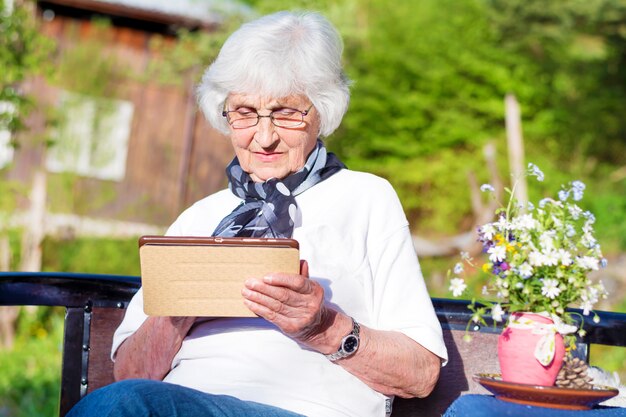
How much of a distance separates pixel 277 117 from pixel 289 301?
78 centimetres

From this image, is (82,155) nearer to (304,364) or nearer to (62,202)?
(62,202)

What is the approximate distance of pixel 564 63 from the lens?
14.7 meters

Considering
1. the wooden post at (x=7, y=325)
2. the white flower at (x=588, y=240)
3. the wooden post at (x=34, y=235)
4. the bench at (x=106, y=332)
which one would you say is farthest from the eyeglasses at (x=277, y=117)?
the wooden post at (x=34, y=235)

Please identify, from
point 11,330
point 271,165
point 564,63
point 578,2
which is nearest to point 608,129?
point 564,63

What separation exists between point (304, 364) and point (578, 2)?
33.5 ft

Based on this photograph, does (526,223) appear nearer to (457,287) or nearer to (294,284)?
(457,287)

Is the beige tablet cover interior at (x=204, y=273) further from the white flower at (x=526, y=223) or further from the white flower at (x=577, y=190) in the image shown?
the white flower at (x=577, y=190)

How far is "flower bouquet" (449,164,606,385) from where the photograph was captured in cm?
213

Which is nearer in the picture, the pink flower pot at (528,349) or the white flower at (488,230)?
the pink flower pot at (528,349)

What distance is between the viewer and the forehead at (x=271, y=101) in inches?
109

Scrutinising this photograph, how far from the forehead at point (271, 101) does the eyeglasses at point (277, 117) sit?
0.02 metres

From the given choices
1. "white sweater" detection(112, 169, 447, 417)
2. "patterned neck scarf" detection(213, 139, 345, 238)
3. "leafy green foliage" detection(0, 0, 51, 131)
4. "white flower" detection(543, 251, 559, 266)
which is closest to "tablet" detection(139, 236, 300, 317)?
"white sweater" detection(112, 169, 447, 417)

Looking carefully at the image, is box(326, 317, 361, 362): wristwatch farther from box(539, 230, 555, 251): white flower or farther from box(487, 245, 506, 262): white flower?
box(539, 230, 555, 251): white flower

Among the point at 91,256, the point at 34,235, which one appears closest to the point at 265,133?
the point at 34,235
